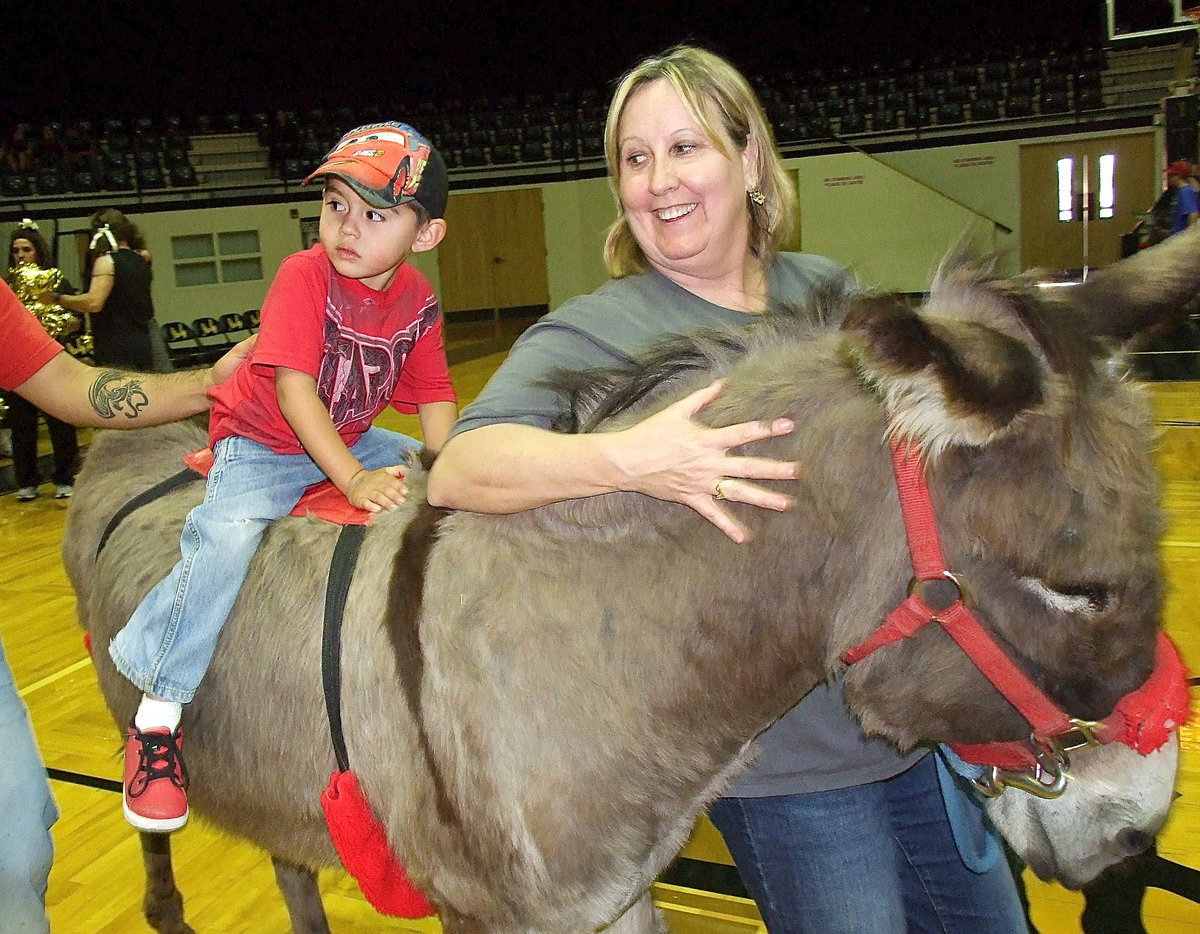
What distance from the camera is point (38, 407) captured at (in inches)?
84.3

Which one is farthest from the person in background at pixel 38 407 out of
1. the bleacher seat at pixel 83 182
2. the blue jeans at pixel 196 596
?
the bleacher seat at pixel 83 182

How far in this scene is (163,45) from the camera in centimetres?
1692

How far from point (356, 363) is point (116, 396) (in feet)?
1.72

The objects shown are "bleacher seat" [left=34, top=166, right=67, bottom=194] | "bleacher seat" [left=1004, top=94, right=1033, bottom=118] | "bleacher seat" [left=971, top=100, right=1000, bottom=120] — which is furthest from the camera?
"bleacher seat" [left=971, top=100, right=1000, bottom=120]

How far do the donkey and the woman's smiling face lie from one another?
0.29 m

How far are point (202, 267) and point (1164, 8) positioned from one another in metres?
13.9

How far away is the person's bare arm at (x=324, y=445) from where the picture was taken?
1.80 m

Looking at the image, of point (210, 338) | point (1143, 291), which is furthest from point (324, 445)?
point (210, 338)

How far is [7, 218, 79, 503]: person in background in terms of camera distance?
7078 mm

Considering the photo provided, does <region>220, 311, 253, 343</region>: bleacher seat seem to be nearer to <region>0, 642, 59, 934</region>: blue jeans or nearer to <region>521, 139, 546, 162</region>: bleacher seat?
<region>521, 139, 546, 162</region>: bleacher seat

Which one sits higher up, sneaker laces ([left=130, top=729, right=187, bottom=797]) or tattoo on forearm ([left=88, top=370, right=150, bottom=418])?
tattoo on forearm ([left=88, top=370, right=150, bottom=418])

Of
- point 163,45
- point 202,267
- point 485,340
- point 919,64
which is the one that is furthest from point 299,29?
point 919,64

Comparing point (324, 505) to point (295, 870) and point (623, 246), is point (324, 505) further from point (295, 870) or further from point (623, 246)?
point (295, 870)

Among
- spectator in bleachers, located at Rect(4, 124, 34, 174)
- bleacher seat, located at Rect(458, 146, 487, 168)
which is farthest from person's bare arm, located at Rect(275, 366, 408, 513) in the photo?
bleacher seat, located at Rect(458, 146, 487, 168)
